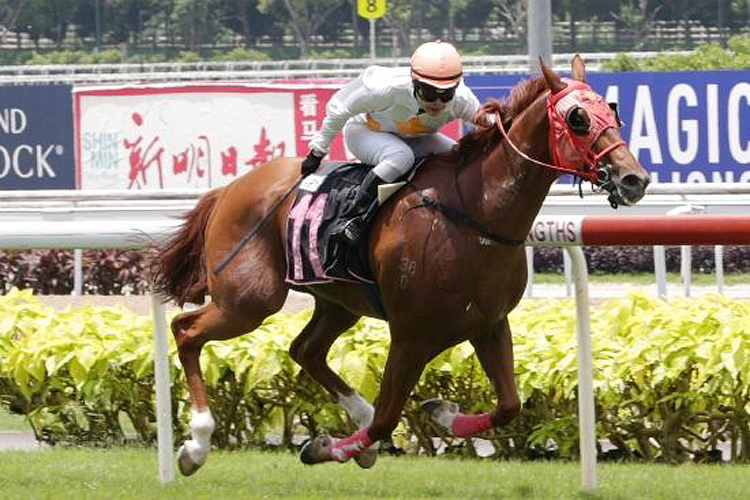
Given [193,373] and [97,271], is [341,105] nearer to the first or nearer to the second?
[193,373]

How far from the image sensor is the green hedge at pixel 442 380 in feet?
22.1

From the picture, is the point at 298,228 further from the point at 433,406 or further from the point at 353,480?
the point at 353,480

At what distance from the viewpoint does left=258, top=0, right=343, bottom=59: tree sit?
178 feet

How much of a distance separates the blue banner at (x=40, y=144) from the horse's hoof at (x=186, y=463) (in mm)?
12979

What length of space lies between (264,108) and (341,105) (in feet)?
36.7

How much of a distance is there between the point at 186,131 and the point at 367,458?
11.5m

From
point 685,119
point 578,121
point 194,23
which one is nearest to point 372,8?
point 685,119

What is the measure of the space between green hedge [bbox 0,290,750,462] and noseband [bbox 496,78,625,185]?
1.59 m

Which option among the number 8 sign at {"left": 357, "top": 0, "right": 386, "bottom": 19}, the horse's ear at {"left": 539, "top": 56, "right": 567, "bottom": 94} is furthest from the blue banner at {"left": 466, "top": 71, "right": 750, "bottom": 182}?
the horse's ear at {"left": 539, "top": 56, "right": 567, "bottom": 94}

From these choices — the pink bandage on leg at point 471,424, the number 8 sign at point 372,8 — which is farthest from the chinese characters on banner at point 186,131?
the pink bandage on leg at point 471,424

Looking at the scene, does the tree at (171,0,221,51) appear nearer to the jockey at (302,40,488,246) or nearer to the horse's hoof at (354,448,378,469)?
the jockey at (302,40,488,246)

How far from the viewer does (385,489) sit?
6.02 m

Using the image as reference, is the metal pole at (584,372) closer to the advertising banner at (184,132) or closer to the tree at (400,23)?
the advertising banner at (184,132)

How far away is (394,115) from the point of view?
5.99 m
